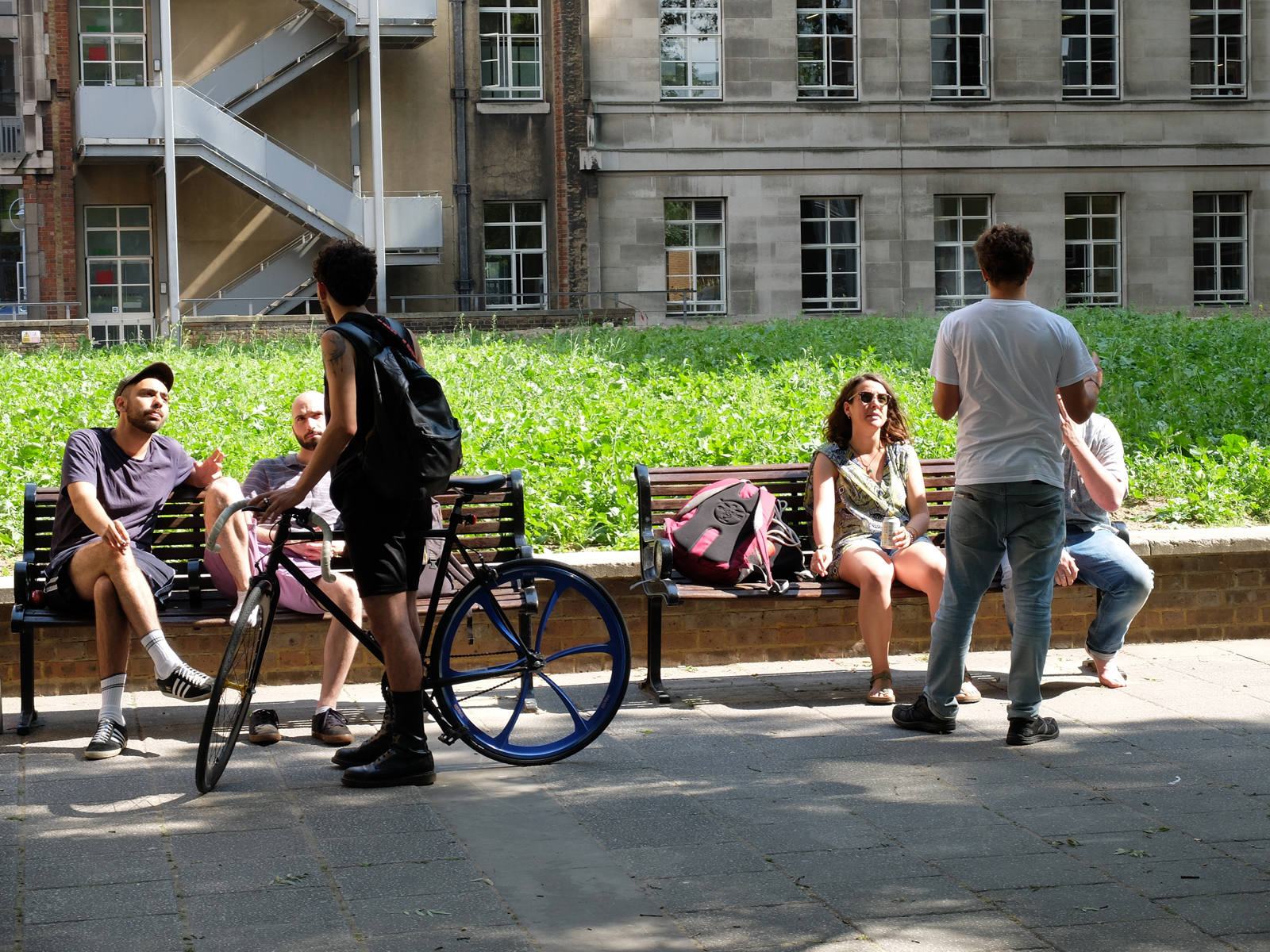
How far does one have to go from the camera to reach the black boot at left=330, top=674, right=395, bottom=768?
18.0ft

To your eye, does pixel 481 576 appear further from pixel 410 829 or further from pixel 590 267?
pixel 590 267

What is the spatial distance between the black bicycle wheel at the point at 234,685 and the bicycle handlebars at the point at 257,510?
224 mm

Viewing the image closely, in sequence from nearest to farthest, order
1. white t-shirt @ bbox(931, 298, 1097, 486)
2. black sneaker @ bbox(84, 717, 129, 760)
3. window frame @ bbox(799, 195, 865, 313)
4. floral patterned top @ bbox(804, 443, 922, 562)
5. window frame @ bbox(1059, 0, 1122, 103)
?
white t-shirt @ bbox(931, 298, 1097, 486), black sneaker @ bbox(84, 717, 129, 760), floral patterned top @ bbox(804, 443, 922, 562), window frame @ bbox(799, 195, 865, 313), window frame @ bbox(1059, 0, 1122, 103)

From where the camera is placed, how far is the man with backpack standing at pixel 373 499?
204 inches

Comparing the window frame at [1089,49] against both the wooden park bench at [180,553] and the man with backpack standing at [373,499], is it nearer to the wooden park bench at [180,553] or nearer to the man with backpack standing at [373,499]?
the wooden park bench at [180,553]

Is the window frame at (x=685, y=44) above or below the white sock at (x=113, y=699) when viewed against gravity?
above

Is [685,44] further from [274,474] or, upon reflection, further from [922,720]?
[922,720]

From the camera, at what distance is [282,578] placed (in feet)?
21.0

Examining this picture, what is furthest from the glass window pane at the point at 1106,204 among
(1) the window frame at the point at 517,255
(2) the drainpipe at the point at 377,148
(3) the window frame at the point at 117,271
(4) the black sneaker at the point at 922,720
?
(4) the black sneaker at the point at 922,720

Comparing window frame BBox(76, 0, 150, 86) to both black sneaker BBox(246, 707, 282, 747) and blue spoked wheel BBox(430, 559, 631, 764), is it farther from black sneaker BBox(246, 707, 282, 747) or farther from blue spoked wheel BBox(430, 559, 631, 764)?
blue spoked wheel BBox(430, 559, 631, 764)

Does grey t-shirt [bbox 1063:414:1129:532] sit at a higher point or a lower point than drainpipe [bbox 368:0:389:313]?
lower

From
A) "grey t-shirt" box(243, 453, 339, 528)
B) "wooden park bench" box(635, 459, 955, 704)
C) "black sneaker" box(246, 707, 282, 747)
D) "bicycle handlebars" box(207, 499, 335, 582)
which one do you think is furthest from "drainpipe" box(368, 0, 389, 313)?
"bicycle handlebars" box(207, 499, 335, 582)

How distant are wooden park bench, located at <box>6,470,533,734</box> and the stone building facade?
22532 mm

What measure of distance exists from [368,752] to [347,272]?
1849 mm
